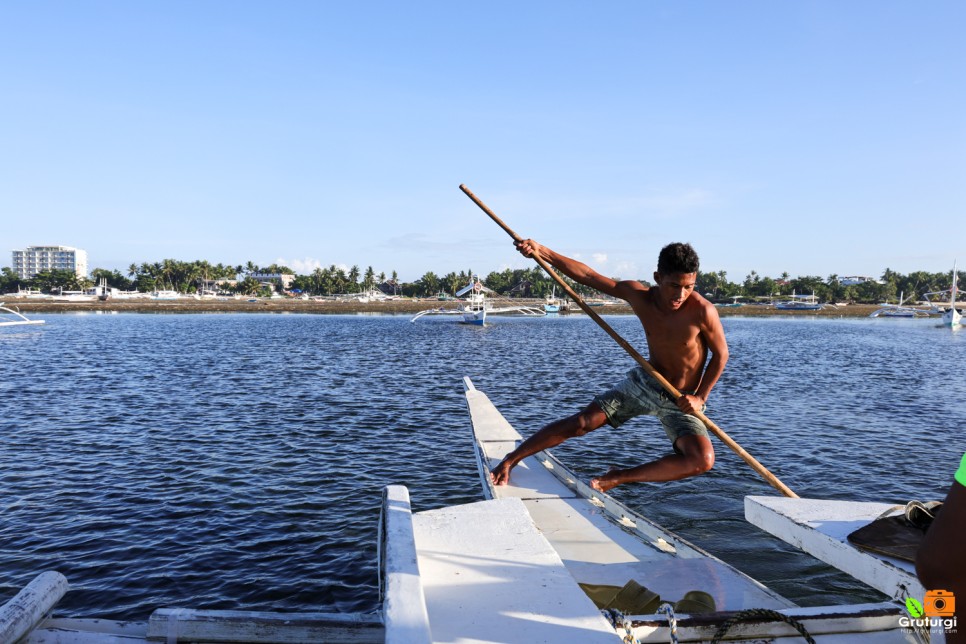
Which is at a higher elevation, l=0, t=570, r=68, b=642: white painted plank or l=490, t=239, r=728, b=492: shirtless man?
l=490, t=239, r=728, b=492: shirtless man

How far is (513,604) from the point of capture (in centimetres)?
345

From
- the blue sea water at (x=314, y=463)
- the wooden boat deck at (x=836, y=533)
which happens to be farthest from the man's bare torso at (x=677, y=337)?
the blue sea water at (x=314, y=463)

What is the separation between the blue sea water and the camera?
26.8ft

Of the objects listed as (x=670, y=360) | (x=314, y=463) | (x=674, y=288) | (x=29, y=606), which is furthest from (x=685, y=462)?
(x=314, y=463)

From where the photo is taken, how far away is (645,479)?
247 inches

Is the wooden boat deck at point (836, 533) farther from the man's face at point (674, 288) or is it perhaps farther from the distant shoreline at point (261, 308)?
the distant shoreline at point (261, 308)

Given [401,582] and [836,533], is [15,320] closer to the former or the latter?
[401,582]

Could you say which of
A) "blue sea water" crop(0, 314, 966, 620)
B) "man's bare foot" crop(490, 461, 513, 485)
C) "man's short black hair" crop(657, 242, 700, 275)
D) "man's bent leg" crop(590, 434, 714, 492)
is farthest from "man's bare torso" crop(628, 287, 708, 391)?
"blue sea water" crop(0, 314, 966, 620)

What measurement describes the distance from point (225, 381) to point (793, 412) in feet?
77.3

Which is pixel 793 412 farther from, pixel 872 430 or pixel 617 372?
pixel 617 372

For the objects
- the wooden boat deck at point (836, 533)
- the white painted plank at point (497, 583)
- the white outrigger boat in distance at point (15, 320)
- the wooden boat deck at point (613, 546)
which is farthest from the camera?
the white outrigger boat in distance at point (15, 320)

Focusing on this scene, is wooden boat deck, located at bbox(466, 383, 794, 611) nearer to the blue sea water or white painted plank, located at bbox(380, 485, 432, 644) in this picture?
white painted plank, located at bbox(380, 485, 432, 644)

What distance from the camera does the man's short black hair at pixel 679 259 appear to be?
5727 millimetres

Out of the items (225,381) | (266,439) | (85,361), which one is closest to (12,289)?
(85,361)
